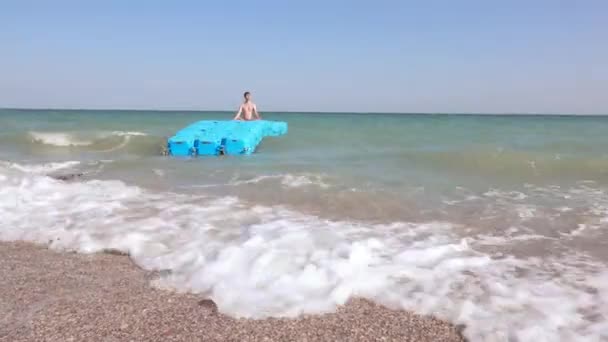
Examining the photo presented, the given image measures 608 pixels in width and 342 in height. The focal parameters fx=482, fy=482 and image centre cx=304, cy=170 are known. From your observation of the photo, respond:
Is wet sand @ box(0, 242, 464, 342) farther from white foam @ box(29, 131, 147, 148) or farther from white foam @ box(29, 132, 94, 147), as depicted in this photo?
white foam @ box(29, 132, 94, 147)

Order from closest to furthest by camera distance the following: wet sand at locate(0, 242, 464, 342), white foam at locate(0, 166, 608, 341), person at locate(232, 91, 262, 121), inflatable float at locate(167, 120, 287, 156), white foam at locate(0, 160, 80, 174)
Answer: wet sand at locate(0, 242, 464, 342) < white foam at locate(0, 166, 608, 341) < white foam at locate(0, 160, 80, 174) < inflatable float at locate(167, 120, 287, 156) < person at locate(232, 91, 262, 121)

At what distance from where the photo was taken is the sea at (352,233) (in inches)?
108

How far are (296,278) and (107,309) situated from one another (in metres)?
1.10

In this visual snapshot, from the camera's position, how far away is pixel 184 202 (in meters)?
5.28

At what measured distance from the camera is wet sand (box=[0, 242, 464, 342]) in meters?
2.31

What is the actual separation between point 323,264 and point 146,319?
1243 mm

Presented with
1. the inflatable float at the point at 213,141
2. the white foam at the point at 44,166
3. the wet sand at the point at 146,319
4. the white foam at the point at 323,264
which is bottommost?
the wet sand at the point at 146,319

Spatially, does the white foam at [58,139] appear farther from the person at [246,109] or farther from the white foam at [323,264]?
the white foam at [323,264]

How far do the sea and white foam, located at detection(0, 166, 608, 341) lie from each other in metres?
0.01

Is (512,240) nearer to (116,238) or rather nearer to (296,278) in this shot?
(296,278)

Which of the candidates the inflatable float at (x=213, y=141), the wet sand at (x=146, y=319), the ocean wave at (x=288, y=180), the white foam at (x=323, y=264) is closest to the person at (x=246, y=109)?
the inflatable float at (x=213, y=141)

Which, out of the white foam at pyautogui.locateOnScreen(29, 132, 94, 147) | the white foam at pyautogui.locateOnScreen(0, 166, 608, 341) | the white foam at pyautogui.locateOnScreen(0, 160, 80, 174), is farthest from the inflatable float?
the white foam at pyautogui.locateOnScreen(29, 132, 94, 147)

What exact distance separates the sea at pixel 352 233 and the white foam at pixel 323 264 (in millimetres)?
12

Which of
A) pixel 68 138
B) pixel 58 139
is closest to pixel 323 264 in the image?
pixel 58 139
